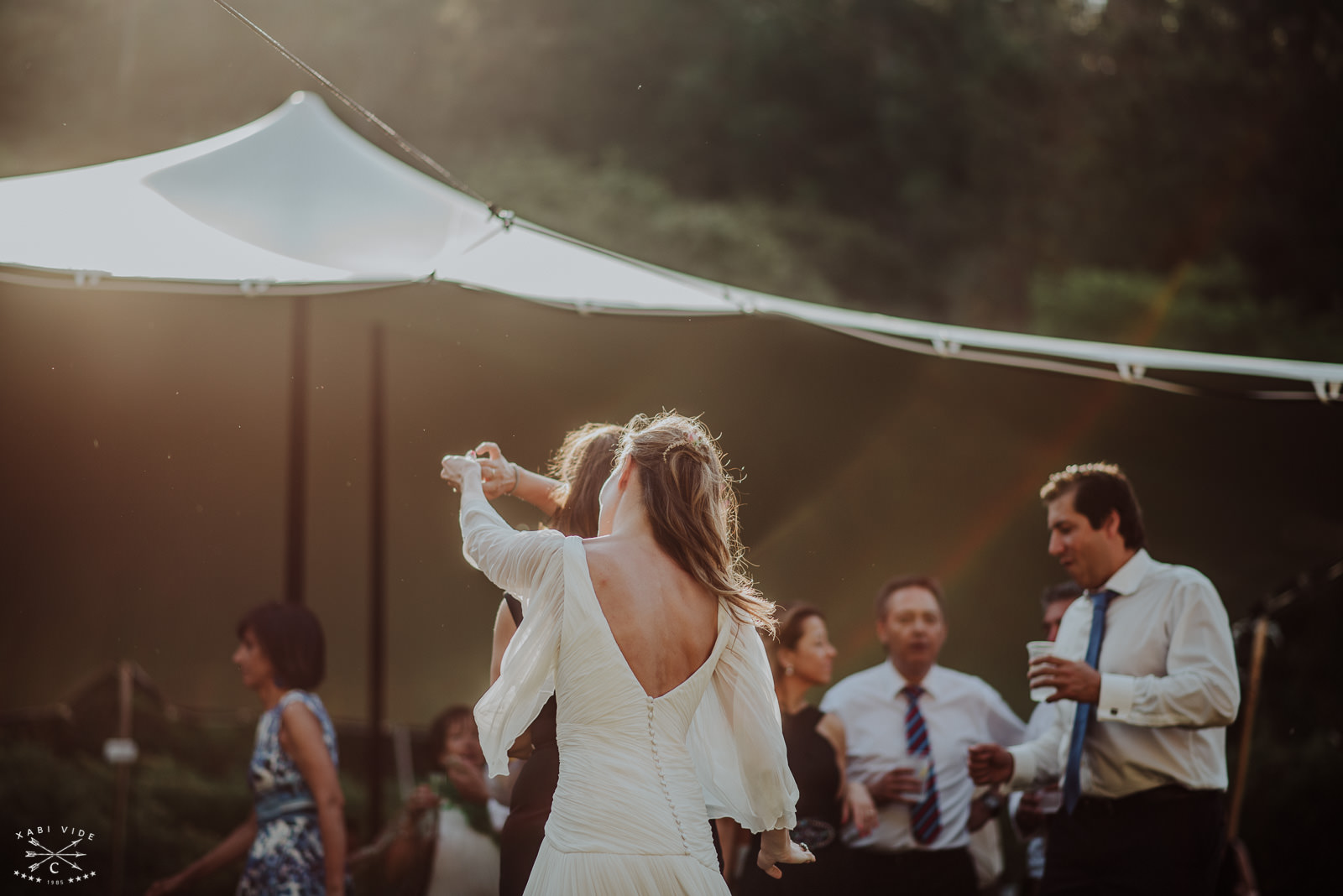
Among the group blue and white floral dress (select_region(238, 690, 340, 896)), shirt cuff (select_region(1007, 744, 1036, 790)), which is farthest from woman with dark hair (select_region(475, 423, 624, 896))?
shirt cuff (select_region(1007, 744, 1036, 790))

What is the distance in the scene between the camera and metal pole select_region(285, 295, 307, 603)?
4.58 meters

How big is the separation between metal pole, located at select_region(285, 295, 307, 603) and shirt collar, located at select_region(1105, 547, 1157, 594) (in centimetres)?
300

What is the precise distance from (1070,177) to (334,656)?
10909 mm

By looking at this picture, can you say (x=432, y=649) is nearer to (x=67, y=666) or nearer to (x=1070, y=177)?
(x=67, y=666)

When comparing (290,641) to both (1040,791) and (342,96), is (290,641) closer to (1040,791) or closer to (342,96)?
(342,96)

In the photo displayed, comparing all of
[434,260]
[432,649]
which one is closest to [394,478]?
[432,649]

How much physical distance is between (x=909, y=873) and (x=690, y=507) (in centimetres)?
186

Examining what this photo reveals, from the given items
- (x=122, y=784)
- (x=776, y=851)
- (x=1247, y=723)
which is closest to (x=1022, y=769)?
(x=776, y=851)

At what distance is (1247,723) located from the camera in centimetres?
438

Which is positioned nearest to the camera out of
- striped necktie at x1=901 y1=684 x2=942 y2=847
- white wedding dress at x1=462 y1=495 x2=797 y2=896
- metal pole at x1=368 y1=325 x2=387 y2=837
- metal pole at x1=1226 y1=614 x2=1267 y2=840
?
white wedding dress at x1=462 y1=495 x2=797 y2=896

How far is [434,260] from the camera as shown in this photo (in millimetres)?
3867

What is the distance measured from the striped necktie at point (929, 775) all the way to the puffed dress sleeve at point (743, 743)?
135cm

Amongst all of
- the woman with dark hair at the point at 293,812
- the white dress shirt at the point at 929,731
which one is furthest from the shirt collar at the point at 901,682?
the woman with dark hair at the point at 293,812

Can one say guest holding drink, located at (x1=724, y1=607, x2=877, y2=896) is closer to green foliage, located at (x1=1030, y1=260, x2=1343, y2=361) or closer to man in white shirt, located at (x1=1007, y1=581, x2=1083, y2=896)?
man in white shirt, located at (x1=1007, y1=581, x2=1083, y2=896)
